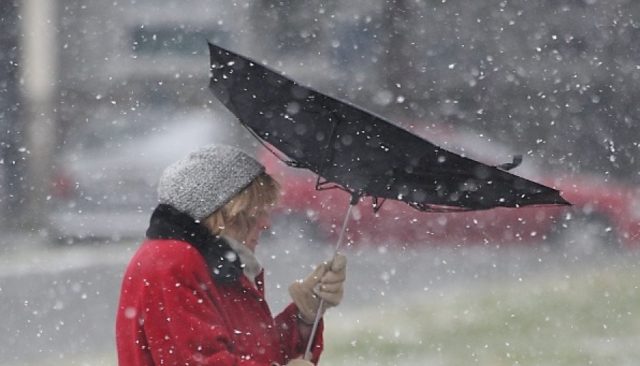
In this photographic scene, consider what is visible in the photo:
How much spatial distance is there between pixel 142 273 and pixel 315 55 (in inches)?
675

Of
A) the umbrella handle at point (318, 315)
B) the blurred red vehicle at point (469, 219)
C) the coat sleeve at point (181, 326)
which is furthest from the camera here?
the blurred red vehicle at point (469, 219)

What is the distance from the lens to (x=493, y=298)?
32.8 ft

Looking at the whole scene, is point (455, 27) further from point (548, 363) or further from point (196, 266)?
point (196, 266)

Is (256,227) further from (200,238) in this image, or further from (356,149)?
(356,149)

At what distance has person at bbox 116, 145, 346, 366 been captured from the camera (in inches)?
128

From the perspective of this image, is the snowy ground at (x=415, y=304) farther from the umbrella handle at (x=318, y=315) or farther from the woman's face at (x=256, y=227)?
the woman's face at (x=256, y=227)

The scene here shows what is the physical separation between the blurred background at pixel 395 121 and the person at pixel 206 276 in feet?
13.9

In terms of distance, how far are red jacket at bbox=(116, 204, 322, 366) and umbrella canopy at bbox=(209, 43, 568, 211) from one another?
1.40 ft

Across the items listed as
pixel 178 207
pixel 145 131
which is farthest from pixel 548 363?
pixel 145 131

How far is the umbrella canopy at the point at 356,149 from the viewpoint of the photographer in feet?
11.1

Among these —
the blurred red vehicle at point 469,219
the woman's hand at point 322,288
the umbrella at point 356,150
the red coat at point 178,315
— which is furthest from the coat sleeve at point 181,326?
the blurred red vehicle at point 469,219

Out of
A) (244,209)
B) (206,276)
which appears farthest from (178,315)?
(244,209)

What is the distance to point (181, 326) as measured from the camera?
3.25 metres

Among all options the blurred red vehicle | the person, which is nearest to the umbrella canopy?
the person
